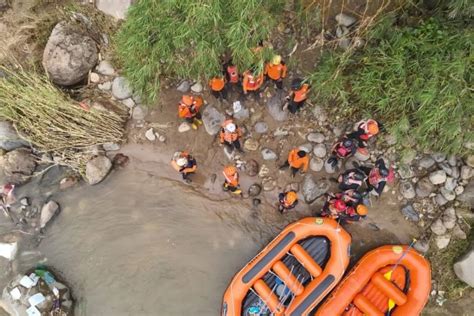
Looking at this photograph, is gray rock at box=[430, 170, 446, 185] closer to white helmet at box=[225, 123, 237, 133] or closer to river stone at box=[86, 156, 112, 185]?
white helmet at box=[225, 123, 237, 133]

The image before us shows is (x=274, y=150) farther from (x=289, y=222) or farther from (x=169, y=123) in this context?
(x=169, y=123)

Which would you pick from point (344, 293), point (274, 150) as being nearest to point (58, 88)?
point (274, 150)

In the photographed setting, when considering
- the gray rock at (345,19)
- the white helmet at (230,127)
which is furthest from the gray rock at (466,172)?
the white helmet at (230,127)

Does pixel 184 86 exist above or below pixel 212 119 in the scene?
above

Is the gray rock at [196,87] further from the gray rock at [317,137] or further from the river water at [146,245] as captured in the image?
the gray rock at [317,137]

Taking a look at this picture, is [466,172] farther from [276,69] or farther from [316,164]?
[276,69]

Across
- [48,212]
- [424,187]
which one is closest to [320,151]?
[424,187]
